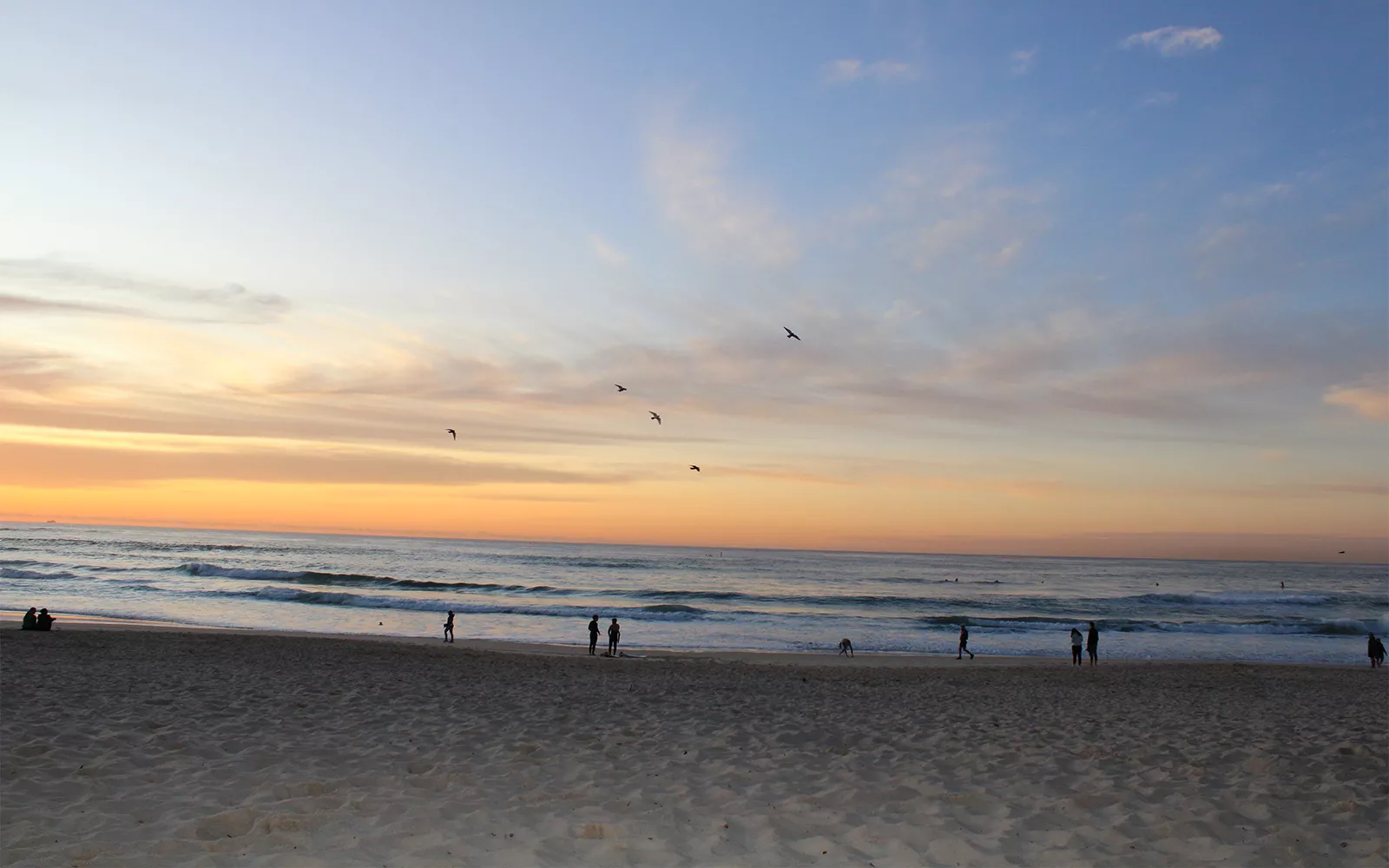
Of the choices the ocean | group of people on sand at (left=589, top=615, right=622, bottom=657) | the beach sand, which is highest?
the beach sand

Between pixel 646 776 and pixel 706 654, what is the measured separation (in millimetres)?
19771

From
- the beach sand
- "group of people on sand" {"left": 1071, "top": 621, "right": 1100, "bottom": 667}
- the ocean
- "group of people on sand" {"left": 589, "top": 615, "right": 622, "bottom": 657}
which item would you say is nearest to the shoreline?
"group of people on sand" {"left": 589, "top": 615, "right": 622, "bottom": 657}

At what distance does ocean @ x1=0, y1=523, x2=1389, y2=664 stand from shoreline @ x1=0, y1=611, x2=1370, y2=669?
2.28 meters

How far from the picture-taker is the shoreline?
25.0m

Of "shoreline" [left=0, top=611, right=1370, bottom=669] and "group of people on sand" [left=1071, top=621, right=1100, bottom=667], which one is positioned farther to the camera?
"group of people on sand" [left=1071, top=621, right=1100, bottom=667]

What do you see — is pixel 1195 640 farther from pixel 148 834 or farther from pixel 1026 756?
pixel 148 834

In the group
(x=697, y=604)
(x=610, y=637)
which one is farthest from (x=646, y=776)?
(x=697, y=604)

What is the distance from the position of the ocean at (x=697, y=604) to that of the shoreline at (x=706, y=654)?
228cm

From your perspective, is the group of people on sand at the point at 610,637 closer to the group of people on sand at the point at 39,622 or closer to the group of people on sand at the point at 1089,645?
the group of people on sand at the point at 1089,645

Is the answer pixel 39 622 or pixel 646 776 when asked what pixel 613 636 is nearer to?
pixel 39 622

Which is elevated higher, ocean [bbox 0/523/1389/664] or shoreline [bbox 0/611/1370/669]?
shoreline [bbox 0/611/1370/669]

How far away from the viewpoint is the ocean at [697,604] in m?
35.4

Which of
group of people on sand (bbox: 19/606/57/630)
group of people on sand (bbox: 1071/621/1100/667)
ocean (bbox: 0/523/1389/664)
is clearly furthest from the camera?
ocean (bbox: 0/523/1389/664)

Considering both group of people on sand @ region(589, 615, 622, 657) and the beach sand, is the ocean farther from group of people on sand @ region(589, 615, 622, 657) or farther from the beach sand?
the beach sand
